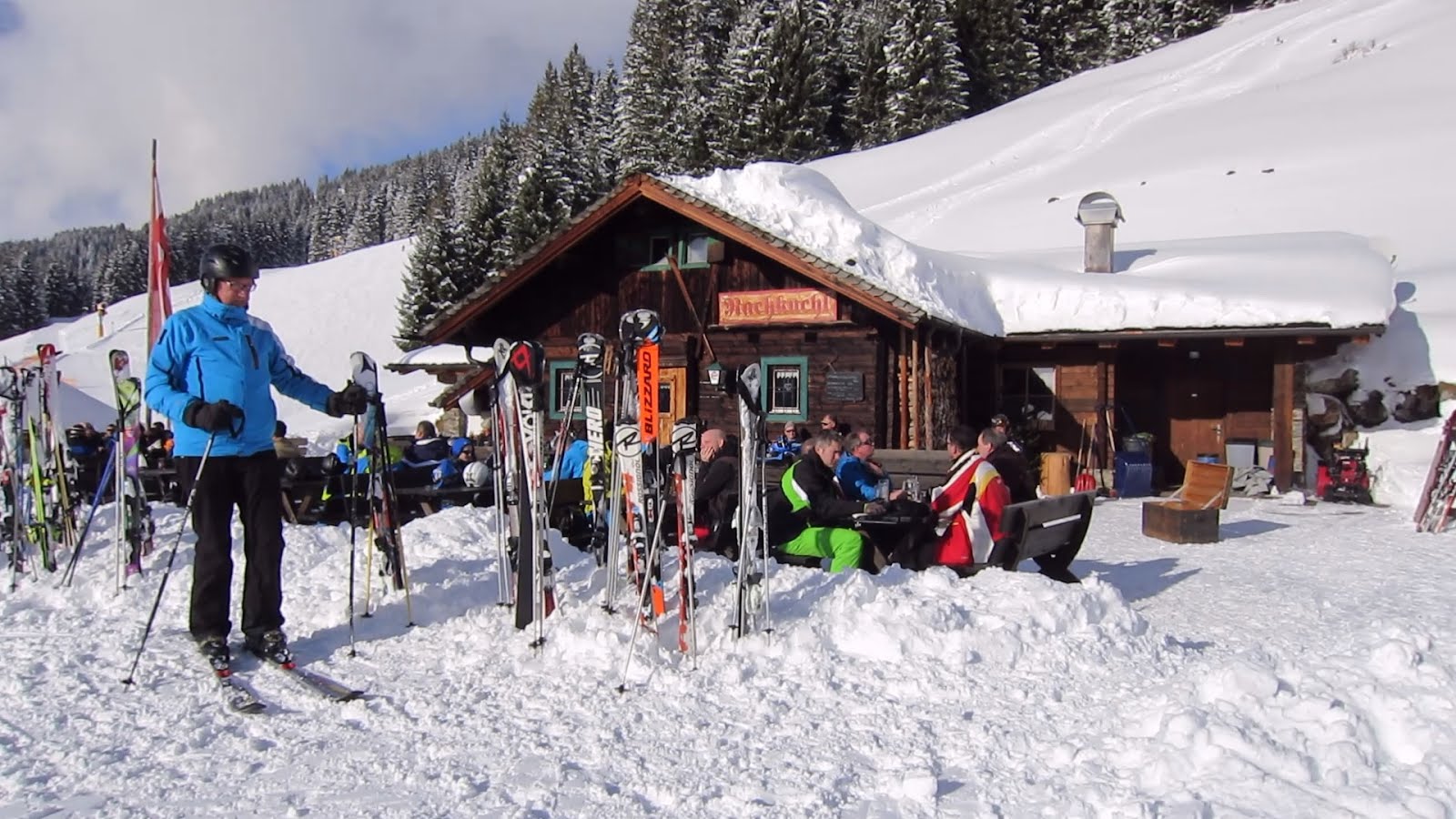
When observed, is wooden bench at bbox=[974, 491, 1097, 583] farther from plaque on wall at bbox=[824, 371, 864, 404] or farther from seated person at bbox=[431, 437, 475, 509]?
plaque on wall at bbox=[824, 371, 864, 404]

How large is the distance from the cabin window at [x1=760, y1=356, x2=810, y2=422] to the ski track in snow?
29.2ft

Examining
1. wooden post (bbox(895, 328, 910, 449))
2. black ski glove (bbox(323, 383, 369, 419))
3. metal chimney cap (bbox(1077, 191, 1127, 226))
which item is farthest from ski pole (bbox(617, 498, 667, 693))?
metal chimney cap (bbox(1077, 191, 1127, 226))

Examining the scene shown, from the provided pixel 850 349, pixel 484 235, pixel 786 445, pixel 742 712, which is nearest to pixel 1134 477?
pixel 850 349

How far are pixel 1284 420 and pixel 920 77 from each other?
110ft

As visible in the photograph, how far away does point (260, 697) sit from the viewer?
3.92 m

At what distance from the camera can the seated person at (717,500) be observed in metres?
6.79

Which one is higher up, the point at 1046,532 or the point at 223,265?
the point at 223,265

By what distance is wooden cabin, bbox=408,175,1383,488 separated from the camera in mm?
13703

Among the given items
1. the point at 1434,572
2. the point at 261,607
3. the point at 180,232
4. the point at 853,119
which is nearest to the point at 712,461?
the point at 261,607

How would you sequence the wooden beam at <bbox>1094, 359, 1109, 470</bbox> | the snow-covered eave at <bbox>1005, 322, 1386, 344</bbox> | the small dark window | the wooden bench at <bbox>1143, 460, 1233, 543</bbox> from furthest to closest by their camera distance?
the small dark window, the wooden beam at <bbox>1094, 359, 1109, 470</bbox>, the snow-covered eave at <bbox>1005, 322, 1386, 344</bbox>, the wooden bench at <bbox>1143, 460, 1233, 543</bbox>

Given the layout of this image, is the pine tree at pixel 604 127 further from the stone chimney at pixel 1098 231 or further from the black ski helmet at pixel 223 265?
the black ski helmet at pixel 223 265

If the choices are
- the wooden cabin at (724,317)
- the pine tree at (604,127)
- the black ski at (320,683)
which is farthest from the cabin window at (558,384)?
the pine tree at (604,127)

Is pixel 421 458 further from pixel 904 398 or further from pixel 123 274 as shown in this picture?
pixel 123 274

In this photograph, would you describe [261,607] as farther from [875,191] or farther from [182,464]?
[875,191]
